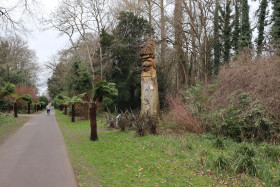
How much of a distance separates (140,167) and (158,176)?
814mm

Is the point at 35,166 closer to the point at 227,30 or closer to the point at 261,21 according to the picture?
the point at 227,30

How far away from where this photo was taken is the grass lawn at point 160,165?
4527 millimetres

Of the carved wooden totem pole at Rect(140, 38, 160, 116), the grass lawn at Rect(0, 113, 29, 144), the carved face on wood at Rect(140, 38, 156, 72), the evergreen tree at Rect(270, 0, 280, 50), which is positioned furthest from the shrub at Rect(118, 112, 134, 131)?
the evergreen tree at Rect(270, 0, 280, 50)

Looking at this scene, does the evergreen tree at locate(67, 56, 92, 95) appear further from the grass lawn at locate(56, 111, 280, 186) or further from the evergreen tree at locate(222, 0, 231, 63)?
the evergreen tree at locate(222, 0, 231, 63)

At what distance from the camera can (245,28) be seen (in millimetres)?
17969

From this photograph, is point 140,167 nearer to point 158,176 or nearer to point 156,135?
point 158,176

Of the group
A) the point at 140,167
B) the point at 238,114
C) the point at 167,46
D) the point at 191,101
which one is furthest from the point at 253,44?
the point at 140,167

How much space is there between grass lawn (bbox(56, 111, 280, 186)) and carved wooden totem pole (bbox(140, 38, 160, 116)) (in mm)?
3675

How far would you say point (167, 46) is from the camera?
21078 mm

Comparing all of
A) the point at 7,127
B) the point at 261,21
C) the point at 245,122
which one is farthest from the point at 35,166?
the point at 261,21

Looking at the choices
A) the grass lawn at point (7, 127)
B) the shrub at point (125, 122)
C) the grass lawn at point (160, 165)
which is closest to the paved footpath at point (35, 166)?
the grass lawn at point (160, 165)

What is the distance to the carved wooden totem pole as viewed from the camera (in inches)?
468

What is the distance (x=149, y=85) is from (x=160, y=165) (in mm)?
6926

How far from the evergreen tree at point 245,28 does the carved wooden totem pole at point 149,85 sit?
9936 mm
